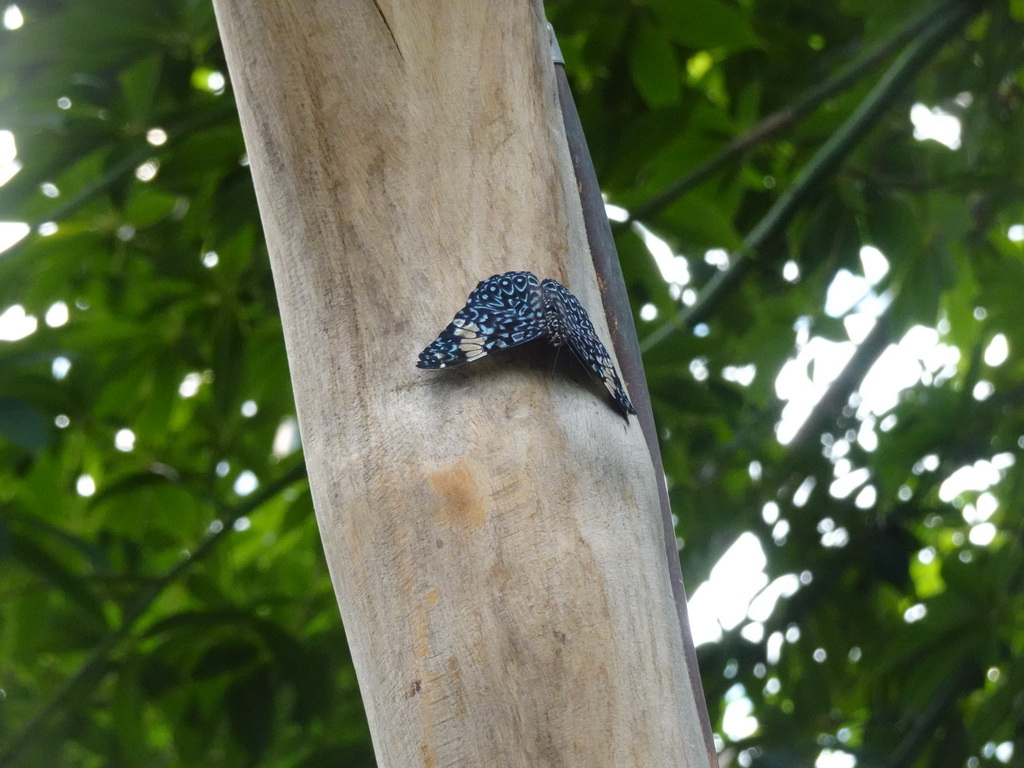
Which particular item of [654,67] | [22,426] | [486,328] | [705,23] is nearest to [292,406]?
[22,426]

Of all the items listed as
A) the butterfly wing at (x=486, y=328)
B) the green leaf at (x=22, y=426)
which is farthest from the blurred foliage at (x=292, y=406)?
the butterfly wing at (x=486, y=328)

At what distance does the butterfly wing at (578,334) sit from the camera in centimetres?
80

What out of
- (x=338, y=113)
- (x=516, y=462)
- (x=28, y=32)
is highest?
(x=28, y=32)

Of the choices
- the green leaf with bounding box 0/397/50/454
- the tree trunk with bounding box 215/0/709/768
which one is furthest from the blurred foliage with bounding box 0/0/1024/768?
the tree trunk with bounding box 215/0/709/768

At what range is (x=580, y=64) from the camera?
1992 millimetres

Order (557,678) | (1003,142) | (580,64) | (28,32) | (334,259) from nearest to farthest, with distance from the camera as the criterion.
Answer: (557,678)
(334,259)
(28,32)
(580,64)
(1003,142)

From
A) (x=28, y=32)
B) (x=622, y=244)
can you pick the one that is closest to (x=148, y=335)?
(x=28, y=32)

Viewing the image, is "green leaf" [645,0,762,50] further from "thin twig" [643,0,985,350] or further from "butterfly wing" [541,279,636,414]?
"butterfly wing" [541,279,636,414]

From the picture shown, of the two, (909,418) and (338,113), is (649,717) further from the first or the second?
(909,418)

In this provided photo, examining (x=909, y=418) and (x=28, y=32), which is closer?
(x=28, y=32)

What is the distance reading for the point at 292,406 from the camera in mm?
2277

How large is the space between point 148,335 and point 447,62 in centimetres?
136

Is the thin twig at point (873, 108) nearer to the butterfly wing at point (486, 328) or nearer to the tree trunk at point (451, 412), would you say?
the tree trunk at point (451, 412)

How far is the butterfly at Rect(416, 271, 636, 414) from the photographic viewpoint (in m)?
0.79
